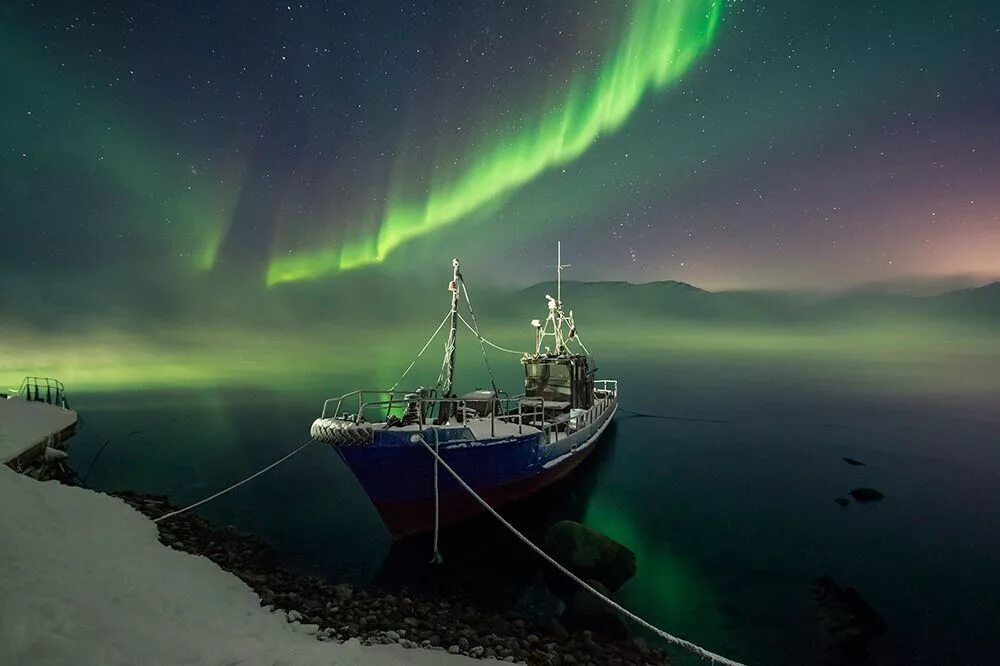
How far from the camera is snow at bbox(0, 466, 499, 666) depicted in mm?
6660

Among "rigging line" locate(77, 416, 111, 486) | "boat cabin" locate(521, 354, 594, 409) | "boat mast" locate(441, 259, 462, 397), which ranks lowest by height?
"rigging line" locate(77, 416, 111, 486)

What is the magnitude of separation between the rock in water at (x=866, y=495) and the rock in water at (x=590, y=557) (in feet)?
74.9

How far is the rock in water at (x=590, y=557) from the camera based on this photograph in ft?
54.7

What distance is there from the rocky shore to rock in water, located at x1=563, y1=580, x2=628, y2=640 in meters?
0.28

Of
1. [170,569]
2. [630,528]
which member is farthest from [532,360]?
[170,569]

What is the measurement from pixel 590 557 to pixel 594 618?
12.5 ft

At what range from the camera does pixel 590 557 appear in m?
16.8

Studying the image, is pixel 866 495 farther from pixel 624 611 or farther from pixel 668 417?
pixel 668 417

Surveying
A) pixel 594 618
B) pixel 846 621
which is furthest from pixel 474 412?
pixel 846 621

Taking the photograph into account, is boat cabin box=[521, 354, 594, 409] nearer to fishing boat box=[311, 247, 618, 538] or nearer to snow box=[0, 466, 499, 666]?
fishing boat box=[311, 247, 618, 538]

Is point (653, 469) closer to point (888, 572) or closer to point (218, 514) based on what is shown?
point (888, 572)

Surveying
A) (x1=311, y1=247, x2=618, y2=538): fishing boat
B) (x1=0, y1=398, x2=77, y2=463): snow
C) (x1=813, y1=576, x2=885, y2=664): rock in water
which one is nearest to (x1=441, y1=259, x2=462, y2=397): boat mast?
(x1=311, y1=247, x2=618, y2=538): fishing boat

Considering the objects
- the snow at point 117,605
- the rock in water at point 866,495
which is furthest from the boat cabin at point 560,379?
the snow at point 117,605

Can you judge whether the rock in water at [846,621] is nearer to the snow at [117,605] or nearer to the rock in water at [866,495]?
the snow at [117,605]
